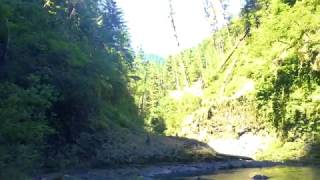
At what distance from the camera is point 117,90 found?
43.1m

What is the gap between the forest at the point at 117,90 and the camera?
17891 millimetres

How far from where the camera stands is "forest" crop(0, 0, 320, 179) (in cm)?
1789

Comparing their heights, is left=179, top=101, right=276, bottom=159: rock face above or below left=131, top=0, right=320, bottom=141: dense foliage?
below

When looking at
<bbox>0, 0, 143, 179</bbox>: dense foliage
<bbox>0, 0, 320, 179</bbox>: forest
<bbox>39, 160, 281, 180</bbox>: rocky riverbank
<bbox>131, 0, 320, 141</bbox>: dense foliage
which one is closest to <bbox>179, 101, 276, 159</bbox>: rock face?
<bbox>0, 0, 320, 179</bbox>: forest

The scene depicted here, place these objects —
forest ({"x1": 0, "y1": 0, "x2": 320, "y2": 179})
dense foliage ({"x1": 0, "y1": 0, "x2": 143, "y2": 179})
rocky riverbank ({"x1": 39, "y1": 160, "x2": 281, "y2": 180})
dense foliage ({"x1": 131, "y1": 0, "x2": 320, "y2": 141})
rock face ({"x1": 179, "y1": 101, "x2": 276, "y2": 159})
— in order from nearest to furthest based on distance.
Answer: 1. dense foliage ({"x1": 0, "y1": 0, "x2": 143, "y2": 179})
2. forest ({"x1": 0, "y1": 0, "x2": 320, "y2": 179})
3. rocky riverbank ({"x1": 39, "y1": 160, "x2": 281, "y2": 180})
4. dense foliage ({"x1": 131, "y1": 0, "x2": 320, "y2": 141})
5. rock face ({"x1": 179, "y1": 101, "x2": 276, "y2": 159})

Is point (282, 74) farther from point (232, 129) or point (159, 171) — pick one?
point (159, 171)

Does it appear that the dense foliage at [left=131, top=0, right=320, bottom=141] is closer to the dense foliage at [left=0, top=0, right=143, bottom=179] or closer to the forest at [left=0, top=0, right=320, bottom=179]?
the forest at [left=0, top=0, right=320, bottom=179]

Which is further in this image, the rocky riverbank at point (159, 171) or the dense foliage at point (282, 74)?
the dense foliage at point (282, 74)

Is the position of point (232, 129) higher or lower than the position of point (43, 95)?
higher

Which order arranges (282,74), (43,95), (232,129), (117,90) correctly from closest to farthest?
(43,95) < (282,74) < (117,90) < (232,129)

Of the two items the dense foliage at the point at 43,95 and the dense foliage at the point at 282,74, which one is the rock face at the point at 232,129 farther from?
the dense foliage at the point at 43,95

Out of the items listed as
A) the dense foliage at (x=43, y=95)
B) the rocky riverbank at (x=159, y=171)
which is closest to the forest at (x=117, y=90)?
the dense foliage at (x=43, y=95)

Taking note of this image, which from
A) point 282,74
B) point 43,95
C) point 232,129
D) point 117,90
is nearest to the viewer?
point 43,95

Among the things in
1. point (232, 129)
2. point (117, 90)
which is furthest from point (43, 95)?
point (232, 129)
